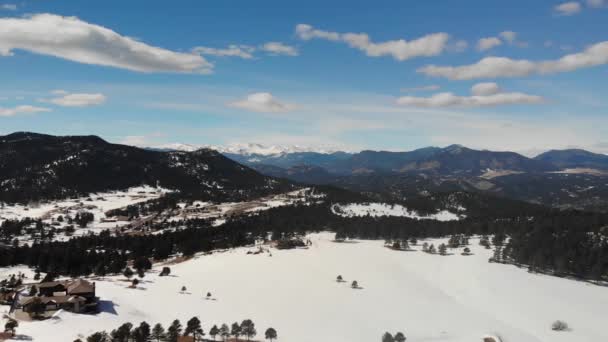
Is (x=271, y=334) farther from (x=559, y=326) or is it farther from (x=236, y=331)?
(x=559, y=326)

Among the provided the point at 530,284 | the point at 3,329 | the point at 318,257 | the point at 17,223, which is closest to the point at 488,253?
the point at 530,284

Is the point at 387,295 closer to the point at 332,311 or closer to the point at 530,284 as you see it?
the point at 332,311

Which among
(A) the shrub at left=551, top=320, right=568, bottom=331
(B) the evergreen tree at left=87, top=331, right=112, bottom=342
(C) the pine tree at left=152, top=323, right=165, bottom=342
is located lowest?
(A) the shrub at left=551, top=320, right=568, bottom=331

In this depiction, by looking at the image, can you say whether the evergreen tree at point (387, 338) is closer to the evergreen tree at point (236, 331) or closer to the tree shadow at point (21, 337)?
the evergreen tree at point (236, 331)

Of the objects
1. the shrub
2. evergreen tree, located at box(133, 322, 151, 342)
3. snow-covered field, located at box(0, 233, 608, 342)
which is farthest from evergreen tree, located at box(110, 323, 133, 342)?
the shrub

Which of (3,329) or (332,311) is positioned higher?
(3,329)

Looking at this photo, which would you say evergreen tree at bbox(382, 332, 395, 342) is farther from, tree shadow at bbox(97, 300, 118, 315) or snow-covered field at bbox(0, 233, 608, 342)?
tree shadow at bbox(97, 300, 118, 315)
